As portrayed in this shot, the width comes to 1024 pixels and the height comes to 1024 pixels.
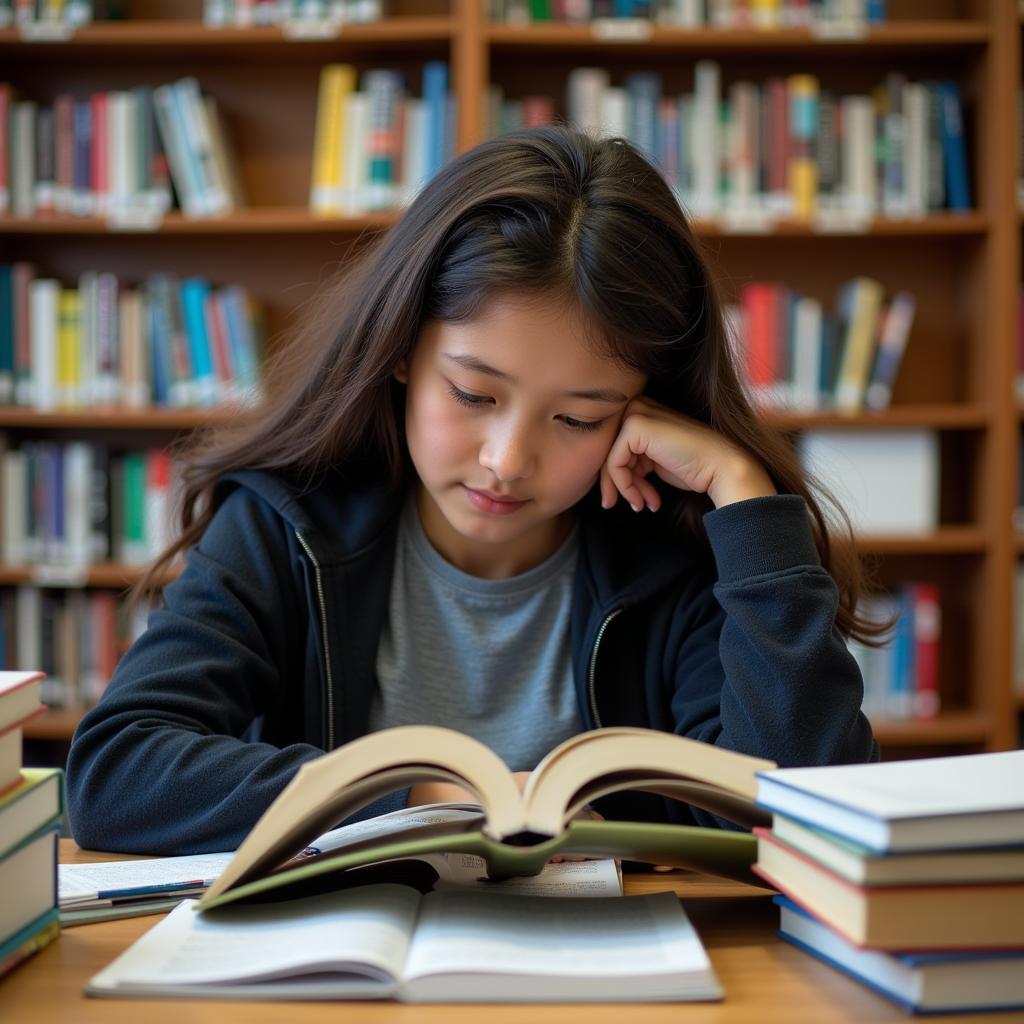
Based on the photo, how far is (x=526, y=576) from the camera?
134cm

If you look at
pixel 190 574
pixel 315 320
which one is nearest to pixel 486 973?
pixel 190 574

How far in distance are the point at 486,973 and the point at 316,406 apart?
76 centimetres

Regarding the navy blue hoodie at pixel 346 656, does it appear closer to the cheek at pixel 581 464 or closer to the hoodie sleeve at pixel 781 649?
the hoodie sleeve at pixel 781 649

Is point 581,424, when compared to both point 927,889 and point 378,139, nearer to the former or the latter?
point 927,889

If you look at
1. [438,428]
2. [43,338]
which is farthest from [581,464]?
[43,338]

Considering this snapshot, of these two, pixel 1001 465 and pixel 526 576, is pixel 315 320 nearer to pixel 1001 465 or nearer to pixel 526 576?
pixel 526 576

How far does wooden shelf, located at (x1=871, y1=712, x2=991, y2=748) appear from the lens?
2707mm

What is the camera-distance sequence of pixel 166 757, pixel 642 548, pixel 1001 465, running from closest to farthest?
pixel 166 757, pixel 642 548, pixel 1001 465

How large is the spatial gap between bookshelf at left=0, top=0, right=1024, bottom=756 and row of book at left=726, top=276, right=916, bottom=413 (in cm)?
8

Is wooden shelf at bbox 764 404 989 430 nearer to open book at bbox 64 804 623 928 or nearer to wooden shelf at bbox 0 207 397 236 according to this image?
wooden shelf at bbox 0 207 397 236

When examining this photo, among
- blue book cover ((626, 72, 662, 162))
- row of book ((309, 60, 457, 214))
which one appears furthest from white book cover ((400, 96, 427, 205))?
blue book cover ((626, 72, 662, 162))

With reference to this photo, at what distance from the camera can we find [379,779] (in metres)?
0.68

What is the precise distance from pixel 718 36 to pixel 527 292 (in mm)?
1839

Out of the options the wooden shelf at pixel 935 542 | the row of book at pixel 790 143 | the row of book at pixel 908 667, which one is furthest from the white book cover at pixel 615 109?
the row of book at pixel 908 667
